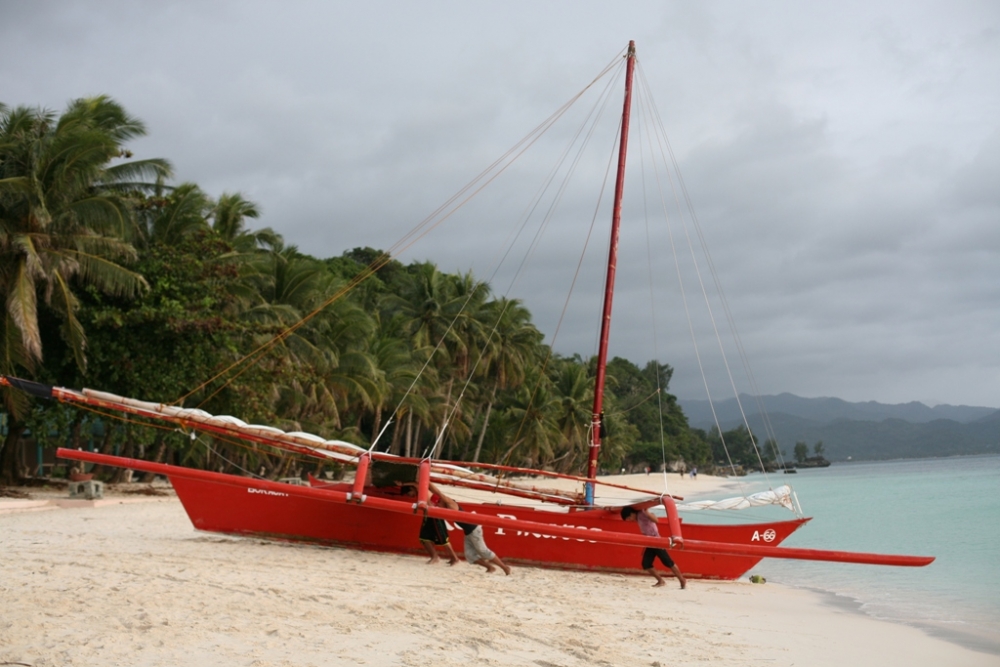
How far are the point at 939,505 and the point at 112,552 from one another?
116 feet

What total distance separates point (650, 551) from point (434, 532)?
9.26 ft

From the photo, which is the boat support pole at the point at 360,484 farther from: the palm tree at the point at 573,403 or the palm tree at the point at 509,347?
the palm tree at the point at 573,403

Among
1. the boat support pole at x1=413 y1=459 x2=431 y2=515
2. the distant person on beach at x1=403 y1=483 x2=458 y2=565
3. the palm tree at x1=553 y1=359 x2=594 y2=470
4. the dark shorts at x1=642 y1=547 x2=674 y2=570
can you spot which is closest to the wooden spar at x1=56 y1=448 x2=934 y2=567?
the boat support pole at x1=413 y1=459 x2=431 y2=515

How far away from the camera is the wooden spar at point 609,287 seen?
44.9 ft

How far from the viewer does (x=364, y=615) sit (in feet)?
22.4

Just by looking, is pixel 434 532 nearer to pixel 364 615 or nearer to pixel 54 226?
pixel 364 615

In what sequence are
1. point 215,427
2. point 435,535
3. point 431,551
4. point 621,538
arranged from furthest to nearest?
point 431,551 < point 215,427 < point 435,535 < point 621,538

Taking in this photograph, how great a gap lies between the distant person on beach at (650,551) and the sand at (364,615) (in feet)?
0.72

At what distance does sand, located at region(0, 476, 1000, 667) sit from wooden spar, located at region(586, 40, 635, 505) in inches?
98.4

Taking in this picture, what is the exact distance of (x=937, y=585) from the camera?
14.2 meters

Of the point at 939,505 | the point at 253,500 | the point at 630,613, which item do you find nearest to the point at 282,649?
the point at 630,613

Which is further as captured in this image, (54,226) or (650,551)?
(54,226)

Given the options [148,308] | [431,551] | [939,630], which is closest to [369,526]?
[431,551]

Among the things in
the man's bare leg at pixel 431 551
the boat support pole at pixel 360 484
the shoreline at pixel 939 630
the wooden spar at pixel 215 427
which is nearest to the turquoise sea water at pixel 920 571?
the shoreline at pixel 939 630
